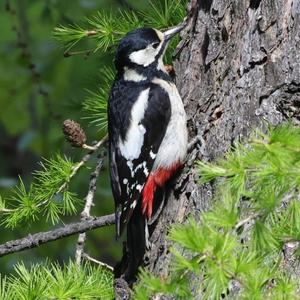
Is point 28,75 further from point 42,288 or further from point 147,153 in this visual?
point 42,288

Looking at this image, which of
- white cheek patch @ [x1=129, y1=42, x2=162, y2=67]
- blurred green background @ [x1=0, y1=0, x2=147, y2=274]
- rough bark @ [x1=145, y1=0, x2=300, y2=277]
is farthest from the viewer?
blurred green background @ [x1=0, y1=0, x2=147, y2=274]

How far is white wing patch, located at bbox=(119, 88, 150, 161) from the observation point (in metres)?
3.49

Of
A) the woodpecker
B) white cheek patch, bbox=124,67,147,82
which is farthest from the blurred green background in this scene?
the woodpecker

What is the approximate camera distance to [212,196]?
2.93 meters

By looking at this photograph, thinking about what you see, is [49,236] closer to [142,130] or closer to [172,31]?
[142,130]

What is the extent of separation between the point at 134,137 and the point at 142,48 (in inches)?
16.0

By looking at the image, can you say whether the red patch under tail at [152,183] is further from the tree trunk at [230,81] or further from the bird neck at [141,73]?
the bird neck at [141,73]

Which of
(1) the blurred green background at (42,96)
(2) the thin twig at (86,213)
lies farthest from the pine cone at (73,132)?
(1) the blurred green background at (42,96)

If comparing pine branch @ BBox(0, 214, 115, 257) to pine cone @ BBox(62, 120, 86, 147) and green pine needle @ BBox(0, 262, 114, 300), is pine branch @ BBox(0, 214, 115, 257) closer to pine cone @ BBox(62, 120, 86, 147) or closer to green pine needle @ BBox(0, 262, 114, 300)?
green pine needle @ BBox(0, 262, 114, 300)

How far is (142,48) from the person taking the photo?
3639mm

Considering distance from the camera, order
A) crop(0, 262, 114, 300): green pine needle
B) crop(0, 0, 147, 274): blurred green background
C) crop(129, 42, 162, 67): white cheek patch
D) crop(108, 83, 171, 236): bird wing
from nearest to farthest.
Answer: crop(0, 262, 114, 300): green pine needle
crop(108, 83, 171, 236): bird wing
crop(129, 42, 162, 67): white cheek patch
crop(0, 0, 147, 274): blurred green background

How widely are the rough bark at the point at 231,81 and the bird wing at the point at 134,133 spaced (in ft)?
0.76

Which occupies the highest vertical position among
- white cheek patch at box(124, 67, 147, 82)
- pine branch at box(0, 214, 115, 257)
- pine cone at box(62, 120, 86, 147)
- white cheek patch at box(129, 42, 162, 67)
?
white cheek patch at box(129, 42, 162, 67)

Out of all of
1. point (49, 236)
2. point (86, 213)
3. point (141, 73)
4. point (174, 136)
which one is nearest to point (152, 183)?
point (174, 136)
